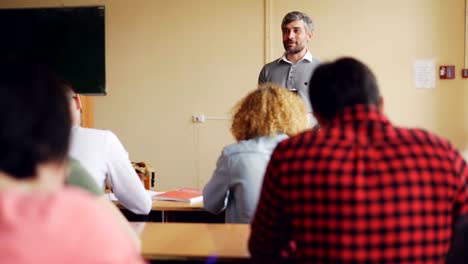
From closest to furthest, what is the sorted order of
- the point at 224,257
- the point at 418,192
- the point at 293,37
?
the point at 418,192, the point at 224,257, the point at 293,37

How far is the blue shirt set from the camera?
7.04ft

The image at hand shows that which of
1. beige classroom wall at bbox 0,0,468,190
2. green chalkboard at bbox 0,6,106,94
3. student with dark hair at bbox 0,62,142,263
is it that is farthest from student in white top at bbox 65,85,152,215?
green chalkboard at bbox 0,6,106,94

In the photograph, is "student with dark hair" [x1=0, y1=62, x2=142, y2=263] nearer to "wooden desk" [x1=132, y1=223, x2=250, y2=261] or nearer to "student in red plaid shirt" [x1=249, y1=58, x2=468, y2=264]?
"student in red plaid shirt" [x1=249, y1=58, x2=468, y2=264]

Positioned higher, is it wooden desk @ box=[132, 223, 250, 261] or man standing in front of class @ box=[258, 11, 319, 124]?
man standing in front of class @ box=[258, 11, 319, 124]

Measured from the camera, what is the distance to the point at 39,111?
0.90 meters

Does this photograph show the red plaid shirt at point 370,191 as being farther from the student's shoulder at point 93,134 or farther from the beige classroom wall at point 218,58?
the beige classroom wall at point 218,58

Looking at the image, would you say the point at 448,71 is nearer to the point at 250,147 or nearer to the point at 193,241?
the point at 250,147

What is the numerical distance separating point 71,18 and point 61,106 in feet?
16.0

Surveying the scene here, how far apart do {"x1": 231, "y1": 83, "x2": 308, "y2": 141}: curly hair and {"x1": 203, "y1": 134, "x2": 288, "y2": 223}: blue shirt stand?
0.04 m

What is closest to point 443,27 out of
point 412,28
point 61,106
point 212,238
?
point 412,28

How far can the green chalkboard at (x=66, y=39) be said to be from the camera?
545 cm

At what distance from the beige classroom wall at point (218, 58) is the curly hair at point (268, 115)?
282cm

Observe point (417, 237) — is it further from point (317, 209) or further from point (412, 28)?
point (412, 28)

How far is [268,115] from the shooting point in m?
2.22
